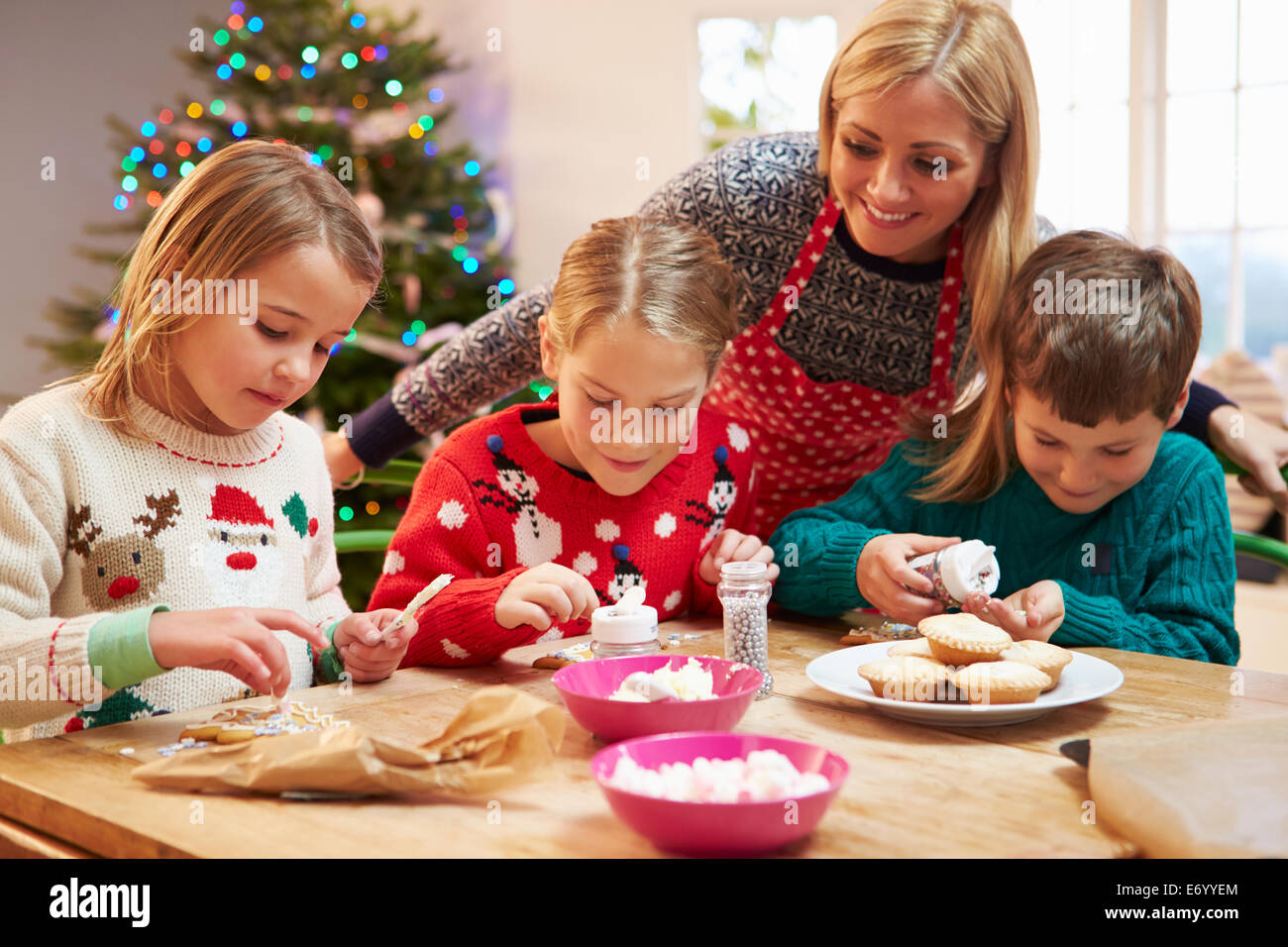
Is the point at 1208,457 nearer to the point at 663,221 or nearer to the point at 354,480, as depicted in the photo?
the point at 663,221

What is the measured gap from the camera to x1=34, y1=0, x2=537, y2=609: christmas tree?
3.88m

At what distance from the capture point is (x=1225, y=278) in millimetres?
4484

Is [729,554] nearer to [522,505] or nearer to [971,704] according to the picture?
[522,505]

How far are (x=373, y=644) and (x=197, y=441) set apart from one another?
0.33 meters

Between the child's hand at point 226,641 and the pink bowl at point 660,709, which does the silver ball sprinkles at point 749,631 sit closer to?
the pink bowl at point 660,709

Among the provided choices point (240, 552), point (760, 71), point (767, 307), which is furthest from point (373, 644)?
point (760, 71)

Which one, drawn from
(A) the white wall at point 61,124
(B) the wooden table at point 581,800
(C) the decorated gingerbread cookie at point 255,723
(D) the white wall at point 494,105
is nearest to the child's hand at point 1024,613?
(B) the wooden table at point 581,800

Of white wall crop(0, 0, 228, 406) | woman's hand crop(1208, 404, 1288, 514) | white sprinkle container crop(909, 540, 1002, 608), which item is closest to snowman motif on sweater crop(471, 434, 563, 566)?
white sprinkle container crop(909, 540, 1002, 608)

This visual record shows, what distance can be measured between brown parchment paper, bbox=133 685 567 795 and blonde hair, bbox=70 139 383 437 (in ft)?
1.70

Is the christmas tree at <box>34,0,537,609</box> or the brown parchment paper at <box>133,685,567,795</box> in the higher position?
the christmas tree at <box>34,0,537,609</box>

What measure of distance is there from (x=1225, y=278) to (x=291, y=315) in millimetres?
4189

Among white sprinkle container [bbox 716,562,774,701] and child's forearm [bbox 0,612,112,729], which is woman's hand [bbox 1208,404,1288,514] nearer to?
white sprinkle container [bbox 716,562,774,701]

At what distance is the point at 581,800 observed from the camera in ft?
2.92
